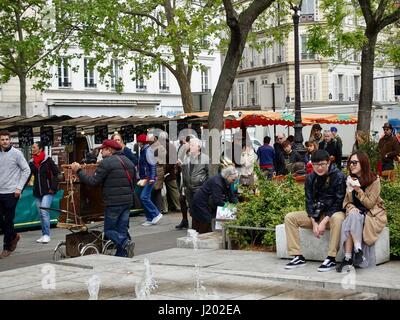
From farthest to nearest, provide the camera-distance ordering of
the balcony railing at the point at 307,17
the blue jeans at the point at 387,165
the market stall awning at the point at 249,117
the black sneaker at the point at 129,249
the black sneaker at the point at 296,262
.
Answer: the balcony railing at the point at 307,17
the market stall awning at the point at 249,117
the blue jeans at the point at 387,165
the black sneaker at the point at 129,249
the black sneaker at the point at 296,262

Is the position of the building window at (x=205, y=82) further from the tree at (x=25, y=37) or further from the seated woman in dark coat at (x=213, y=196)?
the seated woman in dark coat at (x=213, y=196)

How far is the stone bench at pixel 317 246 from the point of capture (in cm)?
880

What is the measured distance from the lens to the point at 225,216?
36.6ft

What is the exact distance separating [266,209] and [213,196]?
3.84ft

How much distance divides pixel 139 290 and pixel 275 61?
2303 inches

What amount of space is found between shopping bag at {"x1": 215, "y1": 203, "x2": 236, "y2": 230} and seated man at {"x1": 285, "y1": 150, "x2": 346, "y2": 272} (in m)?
2.15

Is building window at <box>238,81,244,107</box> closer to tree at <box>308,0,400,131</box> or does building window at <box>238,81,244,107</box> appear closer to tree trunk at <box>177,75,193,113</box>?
tree trunk at <box>177,75,193,113</box>

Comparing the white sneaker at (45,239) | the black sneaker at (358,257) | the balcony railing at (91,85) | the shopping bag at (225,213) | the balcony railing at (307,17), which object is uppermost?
the balcony railing at (307,17)

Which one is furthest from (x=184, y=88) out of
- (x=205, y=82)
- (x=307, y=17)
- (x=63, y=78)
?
(x=307, y=17)

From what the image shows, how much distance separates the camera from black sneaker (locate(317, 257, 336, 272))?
331 inches

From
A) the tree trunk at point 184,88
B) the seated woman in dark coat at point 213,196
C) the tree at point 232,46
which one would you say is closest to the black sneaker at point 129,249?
the seated woman in dark coat at point 213,196

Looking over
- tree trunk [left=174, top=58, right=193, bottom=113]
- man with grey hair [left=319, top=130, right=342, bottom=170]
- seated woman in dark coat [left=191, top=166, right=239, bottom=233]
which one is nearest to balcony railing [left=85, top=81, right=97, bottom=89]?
tree trunk [left=174, top=58, right=193, bottom=113]

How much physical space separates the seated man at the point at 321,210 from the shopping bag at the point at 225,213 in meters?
2.15
